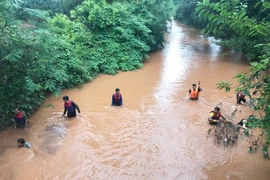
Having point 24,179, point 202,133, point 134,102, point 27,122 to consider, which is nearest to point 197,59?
point 134,102

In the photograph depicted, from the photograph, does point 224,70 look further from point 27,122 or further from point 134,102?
point 27,122

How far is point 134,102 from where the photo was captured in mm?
11078

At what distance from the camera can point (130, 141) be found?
8.12 m

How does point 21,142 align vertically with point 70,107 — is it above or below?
below

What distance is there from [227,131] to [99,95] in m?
6.15

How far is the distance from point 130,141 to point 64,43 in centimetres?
498

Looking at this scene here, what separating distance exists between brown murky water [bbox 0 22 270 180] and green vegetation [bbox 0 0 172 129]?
1.14 m

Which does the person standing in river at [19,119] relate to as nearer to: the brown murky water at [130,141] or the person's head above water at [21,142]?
the brown murky water at [130,141]

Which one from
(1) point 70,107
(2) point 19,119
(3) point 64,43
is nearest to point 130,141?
(1) point 70,107

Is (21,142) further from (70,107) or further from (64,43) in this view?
(64,43)

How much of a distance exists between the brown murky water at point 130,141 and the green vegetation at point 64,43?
44.8 inches

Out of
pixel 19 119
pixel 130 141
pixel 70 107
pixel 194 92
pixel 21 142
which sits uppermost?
pixel 194 92

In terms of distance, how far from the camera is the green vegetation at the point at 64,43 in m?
6.42

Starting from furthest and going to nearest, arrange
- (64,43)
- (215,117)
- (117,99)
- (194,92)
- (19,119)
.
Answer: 1. (194,92)
2. (117,99)
3. (64,43)
4. (215,117)
5. (19,119)
